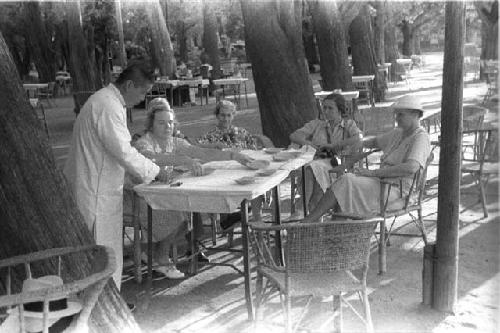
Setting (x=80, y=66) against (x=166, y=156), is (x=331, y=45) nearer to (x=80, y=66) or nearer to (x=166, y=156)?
(x=80, y=66)

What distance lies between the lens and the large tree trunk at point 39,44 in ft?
80.1

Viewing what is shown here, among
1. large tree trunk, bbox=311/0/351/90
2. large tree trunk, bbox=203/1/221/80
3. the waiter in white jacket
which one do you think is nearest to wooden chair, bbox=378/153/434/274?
the waiter in white jacket

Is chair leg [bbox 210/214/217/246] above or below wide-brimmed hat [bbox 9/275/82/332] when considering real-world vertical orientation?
below

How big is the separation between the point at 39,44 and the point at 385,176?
23817 mm

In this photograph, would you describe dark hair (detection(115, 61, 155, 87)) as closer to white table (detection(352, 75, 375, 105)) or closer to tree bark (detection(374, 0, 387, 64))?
white table (detection(352, 75, 375, 105))

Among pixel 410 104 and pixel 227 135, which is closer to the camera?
pixel 410 104

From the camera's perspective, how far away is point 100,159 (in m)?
4.01

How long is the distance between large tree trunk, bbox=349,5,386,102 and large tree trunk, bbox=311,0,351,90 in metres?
4.08

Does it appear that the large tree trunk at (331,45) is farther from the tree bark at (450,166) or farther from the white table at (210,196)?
the tree bark at (450,166)

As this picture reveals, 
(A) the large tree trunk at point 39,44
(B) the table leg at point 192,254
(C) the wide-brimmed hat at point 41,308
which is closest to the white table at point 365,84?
(B) the table leg at point 192,254

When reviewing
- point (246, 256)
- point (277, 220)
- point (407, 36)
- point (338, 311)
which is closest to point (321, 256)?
point (338, 311)

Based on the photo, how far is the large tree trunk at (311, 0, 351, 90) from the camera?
43.5 ft

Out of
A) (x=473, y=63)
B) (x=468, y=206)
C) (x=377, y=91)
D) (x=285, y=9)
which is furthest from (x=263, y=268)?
(x=473, y=63)

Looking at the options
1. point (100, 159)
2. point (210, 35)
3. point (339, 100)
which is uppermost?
point (210, 35)
